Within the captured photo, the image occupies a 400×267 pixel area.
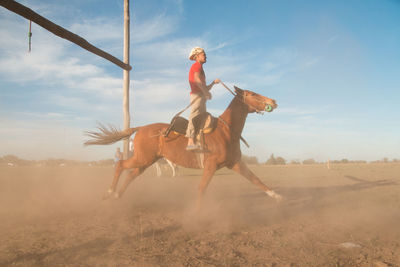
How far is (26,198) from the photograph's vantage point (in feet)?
24.4

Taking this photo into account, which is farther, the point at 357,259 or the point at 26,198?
the point at 26,198

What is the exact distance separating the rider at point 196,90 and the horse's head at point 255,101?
0.90 meters

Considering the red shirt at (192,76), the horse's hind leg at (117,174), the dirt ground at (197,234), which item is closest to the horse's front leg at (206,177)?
the dirt ground at (197,234)

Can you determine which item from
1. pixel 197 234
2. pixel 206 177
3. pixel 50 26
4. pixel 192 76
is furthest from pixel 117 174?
pixel 50 26

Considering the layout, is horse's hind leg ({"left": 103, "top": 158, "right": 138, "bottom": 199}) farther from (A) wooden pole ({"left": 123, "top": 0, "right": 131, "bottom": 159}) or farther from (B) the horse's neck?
(B) the horse's neck

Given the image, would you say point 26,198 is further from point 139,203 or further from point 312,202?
point 312,202

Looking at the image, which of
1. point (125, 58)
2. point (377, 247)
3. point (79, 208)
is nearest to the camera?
point (377, 247)

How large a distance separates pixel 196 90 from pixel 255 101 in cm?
143

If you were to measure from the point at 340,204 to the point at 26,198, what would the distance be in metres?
8.58

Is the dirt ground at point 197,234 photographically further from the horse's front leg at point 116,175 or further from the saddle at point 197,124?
the saddle at point 197,124

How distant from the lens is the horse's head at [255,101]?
6152 millimetres

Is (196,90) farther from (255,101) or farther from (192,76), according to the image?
(255,101)

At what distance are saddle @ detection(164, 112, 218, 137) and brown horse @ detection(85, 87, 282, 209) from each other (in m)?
0.13

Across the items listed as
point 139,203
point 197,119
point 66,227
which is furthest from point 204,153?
point 66,227
